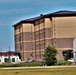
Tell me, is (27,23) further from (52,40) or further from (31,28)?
(52,40)

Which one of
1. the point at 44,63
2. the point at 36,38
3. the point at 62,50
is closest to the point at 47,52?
the point at 44,63

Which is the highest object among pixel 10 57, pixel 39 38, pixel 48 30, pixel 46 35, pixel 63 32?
pixel 48 30

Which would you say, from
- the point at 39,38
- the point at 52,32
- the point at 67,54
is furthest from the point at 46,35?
the point at 67,54

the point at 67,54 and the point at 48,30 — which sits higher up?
the point at 48,30

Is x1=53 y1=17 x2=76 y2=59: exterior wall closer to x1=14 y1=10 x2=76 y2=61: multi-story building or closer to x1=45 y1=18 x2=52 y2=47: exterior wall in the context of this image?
x1=14 y1=10 x2=76 y2=61: multi-story building

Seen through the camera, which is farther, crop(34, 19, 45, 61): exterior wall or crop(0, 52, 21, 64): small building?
crop(0, 52, 21, 64): small building

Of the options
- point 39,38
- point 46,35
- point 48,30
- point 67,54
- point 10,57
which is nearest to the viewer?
point 67,54

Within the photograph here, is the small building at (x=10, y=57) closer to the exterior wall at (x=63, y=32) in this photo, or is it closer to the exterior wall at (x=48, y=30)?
the exterior wall at (x=48, y=30)

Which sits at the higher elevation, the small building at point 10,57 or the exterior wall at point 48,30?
the exterior wall at point 48,30

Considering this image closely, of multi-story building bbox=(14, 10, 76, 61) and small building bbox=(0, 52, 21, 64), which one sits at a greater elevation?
multi-story building bbox=(14, 10, 76, 61)

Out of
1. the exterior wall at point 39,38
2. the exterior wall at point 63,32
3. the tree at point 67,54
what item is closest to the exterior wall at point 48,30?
the exterior wall at point 39,38

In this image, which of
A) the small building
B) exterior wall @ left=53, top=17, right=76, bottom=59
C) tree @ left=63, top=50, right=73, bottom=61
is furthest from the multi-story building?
the small building

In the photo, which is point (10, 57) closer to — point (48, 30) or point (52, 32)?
point (48, 30)

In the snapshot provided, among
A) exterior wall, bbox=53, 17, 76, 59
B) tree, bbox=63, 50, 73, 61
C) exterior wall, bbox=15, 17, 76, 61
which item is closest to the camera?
tree, bbox=63, 50, 73, 61
